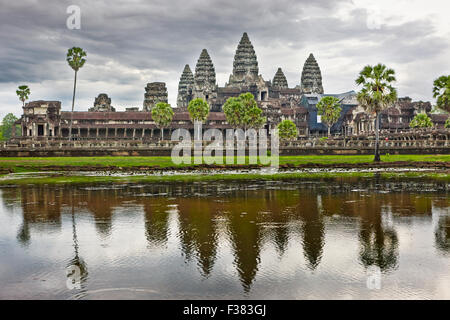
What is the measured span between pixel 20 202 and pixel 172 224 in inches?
355

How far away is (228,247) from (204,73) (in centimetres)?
15484

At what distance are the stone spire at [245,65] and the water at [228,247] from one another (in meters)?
149

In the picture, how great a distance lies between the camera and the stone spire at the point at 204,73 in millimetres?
160125

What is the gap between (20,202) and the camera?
19.6 meters

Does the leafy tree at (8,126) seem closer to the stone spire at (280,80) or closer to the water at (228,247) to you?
the stone spire at (280,80)

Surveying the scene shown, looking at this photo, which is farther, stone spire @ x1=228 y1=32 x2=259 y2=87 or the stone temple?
stone spire @ x1=228 y1=32 x2=259 y2=87

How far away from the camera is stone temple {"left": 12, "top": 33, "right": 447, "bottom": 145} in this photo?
106875 mm

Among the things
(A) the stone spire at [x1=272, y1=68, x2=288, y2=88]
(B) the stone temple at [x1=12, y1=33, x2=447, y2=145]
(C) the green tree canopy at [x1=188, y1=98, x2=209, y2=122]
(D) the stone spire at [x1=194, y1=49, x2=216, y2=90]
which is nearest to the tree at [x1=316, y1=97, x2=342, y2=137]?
(B) the stone temple at [x1=12, y1=33, x2=447, y2=145]

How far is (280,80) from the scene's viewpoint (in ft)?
598

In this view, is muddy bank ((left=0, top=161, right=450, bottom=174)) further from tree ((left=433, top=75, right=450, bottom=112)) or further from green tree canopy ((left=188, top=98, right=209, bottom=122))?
green tree canopy ((left=188, top=98, right=209, bottom=122))

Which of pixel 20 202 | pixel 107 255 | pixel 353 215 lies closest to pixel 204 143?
pixel 20 202

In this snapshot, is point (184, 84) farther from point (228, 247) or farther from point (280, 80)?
point (228, 247)

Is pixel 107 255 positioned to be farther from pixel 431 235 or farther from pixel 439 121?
pixel 439 121

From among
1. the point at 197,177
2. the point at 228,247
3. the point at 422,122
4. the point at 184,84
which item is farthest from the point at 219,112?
the point at 228,247
